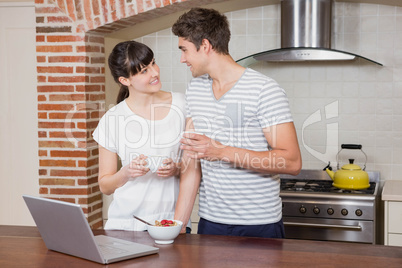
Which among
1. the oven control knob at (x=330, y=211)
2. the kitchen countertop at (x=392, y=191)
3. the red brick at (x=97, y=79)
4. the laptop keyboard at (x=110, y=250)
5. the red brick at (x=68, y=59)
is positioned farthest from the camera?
the red brick at (x=97, y=79)

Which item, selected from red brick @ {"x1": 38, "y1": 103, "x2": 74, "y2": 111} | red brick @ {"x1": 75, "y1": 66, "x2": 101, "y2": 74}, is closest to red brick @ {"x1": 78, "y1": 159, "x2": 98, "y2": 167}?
red brick @ {"x1": 38, "y1": 103, "x2": 74, "y2": 111}

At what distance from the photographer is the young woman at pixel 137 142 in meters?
2.49

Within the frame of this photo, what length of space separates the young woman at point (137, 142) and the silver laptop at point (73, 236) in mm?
428

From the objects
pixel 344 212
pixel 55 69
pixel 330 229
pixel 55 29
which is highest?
pixel 55 29

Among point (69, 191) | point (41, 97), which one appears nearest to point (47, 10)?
point (41, 97)

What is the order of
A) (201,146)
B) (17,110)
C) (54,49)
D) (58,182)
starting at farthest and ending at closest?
(17,110)
(58,182)
(54,49)
(201,146)


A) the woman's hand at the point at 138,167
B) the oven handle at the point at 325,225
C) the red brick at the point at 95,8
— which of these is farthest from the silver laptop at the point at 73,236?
the red brick at the point at 95,8

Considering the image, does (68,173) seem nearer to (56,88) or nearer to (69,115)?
(69,115)

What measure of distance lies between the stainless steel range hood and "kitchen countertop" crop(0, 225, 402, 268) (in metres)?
2.13

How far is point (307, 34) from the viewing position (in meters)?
3.99

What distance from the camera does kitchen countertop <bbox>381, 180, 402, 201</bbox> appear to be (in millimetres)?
3520

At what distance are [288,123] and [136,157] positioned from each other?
665 millimetres

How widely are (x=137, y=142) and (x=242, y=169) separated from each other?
495 mm

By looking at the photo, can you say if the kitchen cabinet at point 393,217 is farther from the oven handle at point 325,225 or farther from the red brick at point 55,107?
the red brick at point 55,107
